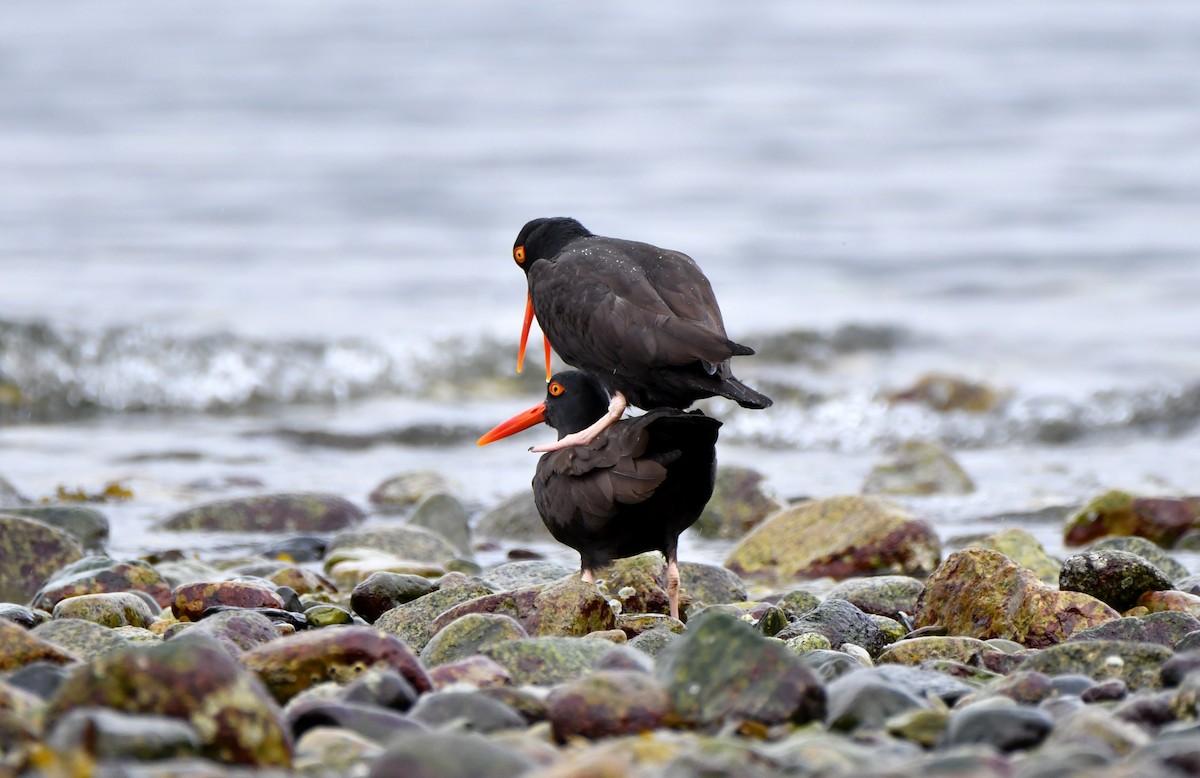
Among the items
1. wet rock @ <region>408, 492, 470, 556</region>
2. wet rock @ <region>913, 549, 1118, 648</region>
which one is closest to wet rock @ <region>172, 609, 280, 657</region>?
wet rock @ <region>913, 549, 1118, 648</region>

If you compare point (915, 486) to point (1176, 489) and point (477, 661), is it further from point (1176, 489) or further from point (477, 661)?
point (477, 661)

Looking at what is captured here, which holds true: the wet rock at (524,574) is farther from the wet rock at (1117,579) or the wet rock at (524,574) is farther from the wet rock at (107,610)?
the wet rock at (1117,579)

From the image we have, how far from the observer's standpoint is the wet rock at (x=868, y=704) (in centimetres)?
291

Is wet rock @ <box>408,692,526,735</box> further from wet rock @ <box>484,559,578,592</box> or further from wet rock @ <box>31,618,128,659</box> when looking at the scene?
wet rock @ <box>484,559,578,592</box>

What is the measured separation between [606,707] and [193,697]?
771 millimetres

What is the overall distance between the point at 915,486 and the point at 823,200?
384 inches

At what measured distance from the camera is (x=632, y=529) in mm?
4391

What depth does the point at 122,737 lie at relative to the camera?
2363 mm

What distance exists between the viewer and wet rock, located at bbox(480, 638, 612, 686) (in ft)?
11.0

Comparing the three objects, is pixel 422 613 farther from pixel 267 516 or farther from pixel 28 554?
pixel 267 516

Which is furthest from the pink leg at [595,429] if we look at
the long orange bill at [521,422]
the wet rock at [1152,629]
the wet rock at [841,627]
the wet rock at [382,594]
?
the wet rock at [1152,629]

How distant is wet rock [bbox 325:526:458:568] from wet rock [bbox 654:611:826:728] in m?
2.93

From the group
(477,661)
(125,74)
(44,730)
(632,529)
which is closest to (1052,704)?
(477,661)

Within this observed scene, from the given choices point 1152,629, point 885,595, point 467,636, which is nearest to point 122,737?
point 467,636
